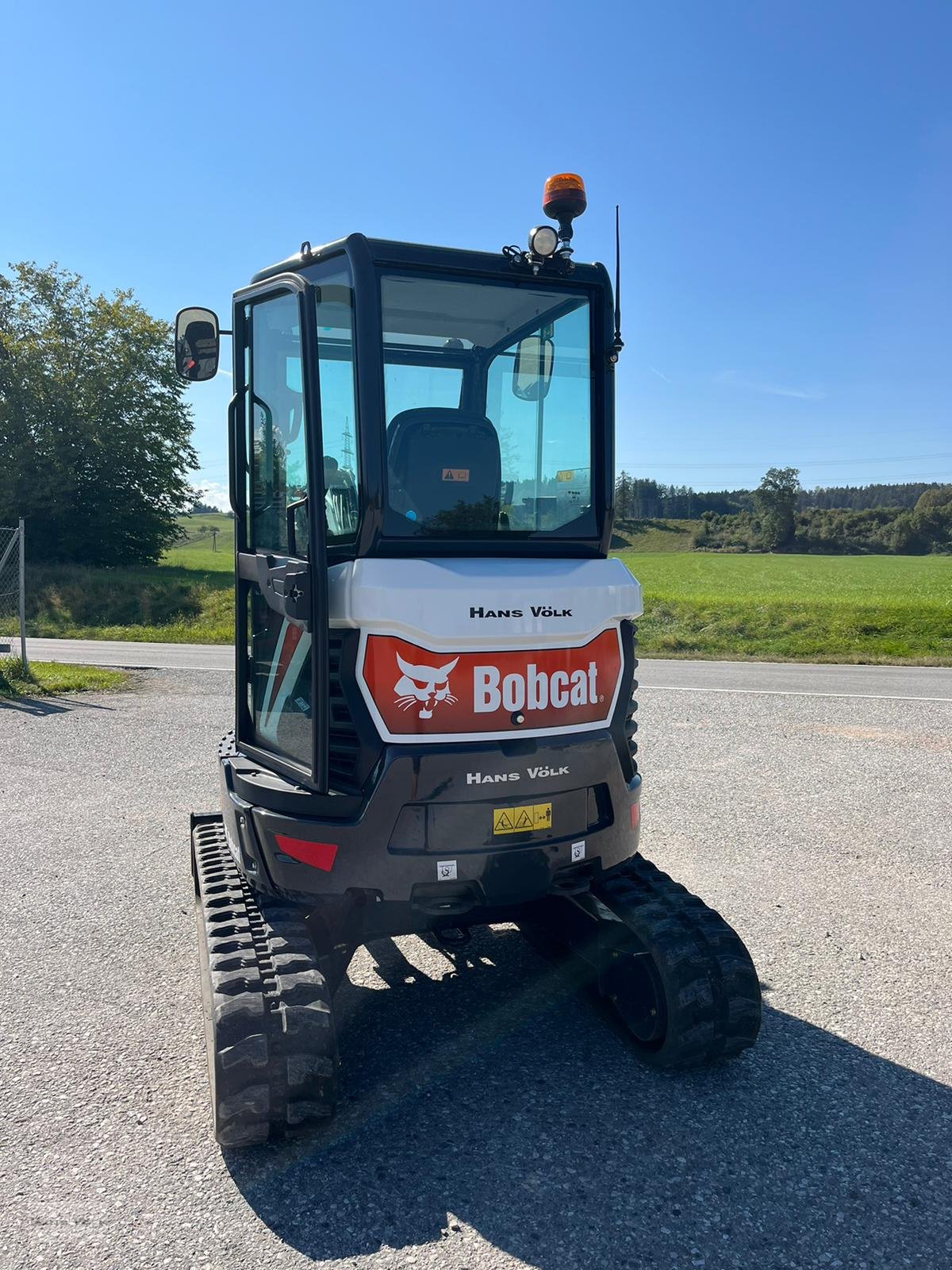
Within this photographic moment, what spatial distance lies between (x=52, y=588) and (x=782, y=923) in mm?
24438

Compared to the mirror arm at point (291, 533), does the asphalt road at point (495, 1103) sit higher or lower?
lower

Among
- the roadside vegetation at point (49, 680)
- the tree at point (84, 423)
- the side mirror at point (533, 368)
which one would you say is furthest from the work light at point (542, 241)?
the tree at point (84, 423)

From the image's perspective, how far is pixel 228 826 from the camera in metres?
3.86

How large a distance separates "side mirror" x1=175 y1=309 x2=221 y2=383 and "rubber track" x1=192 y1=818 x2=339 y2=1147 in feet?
7.16

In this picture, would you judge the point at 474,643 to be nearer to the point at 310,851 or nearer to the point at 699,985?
the point at 310,851

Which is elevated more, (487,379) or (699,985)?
(487,379)

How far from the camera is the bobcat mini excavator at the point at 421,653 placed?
314 cm

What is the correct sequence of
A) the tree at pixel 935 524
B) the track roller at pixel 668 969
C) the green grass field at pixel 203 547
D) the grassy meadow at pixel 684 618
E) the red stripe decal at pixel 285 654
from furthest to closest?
the tree at pixel 935 524, the green grass field at pixel 203 547, the grassy meadow at pixel 684 618, the red stripe decal at pixel 285 654, the track roller at pixel 668 969

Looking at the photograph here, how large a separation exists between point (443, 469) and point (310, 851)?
4.66ft

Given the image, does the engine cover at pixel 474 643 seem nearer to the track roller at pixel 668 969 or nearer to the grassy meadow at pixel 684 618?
the track roller at pixel 668 969

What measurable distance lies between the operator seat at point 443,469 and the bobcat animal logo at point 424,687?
0.52 metres

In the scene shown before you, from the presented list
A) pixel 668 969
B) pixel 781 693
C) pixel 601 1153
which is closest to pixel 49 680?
pixel 781 693

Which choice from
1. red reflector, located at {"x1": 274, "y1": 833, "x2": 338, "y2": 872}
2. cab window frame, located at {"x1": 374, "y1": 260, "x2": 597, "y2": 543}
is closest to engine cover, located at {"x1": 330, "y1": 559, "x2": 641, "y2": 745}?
cab window frame, located at {"x1": 374, "y1": 260, "x2": 597, "y2": 543}

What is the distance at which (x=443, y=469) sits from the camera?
11.0 ft
